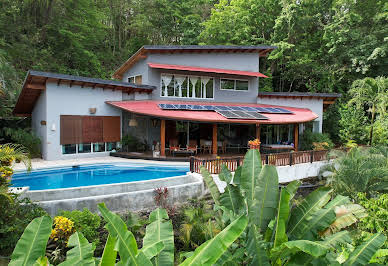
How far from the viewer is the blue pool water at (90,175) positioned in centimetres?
1173

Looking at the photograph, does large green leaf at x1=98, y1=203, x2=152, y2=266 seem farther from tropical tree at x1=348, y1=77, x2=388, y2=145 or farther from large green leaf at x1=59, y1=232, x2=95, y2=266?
tropical tree at x1=348, y1=77, x2=388, y2=145

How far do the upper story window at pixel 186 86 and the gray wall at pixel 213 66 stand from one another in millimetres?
342

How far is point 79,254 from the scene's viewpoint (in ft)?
11.8

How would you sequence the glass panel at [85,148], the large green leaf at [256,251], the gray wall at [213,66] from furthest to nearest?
the gray wall at [213,66]
the glass panel at [85,148]
the large green leaf at [256,251]

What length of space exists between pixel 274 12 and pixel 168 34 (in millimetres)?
14394

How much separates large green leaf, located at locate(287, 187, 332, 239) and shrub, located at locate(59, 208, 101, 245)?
18.0 ft

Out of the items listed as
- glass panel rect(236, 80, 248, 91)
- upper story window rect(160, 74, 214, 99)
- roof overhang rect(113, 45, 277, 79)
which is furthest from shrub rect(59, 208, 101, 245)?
glass panel rect(236, 80, 248, 91)

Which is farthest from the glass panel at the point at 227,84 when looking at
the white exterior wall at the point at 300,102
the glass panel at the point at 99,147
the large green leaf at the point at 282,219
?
the large green leaf at the point at 282,219

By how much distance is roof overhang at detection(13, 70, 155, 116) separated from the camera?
14.9 meters

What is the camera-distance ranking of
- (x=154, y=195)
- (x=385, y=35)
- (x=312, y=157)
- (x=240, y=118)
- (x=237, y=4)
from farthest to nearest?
1. (x=237, y=4)
2. (x=385, y=35)
3. (x=240, y=118)
4. (x=312, y=157)
5. (x=154, y=195)

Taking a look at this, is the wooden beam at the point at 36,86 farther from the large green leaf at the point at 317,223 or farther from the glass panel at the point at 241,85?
the large green leaf at the point at 317,223

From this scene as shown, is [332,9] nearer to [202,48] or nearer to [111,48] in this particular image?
[202,48]

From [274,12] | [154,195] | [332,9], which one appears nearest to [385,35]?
[332,9]

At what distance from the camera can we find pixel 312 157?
15805 mm
